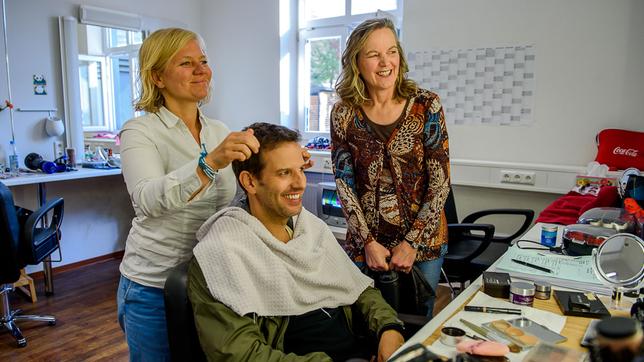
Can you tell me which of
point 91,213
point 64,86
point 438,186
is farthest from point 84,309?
point 438,186

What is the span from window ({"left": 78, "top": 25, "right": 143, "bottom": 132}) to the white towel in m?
2.94

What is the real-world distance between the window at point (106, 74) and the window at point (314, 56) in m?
1.34

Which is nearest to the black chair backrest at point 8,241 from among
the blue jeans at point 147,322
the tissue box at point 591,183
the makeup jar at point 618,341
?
the blue jeans at point 147,322

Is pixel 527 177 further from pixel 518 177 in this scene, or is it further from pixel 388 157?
pixel 388 157

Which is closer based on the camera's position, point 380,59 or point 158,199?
point 158,199

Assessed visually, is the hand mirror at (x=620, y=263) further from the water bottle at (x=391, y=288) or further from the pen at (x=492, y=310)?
the water bottle at (x=391, y=288)

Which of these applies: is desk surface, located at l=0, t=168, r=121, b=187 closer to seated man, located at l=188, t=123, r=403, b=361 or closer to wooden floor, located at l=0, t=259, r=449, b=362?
wooden floor, located at l=0, t=259, r=449, b=362

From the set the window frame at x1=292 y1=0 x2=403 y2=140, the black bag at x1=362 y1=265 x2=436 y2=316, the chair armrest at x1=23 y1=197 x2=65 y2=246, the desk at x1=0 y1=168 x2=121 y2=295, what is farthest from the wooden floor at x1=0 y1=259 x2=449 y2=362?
the window frame at x1=292 y1=0 x2=403 y2=140

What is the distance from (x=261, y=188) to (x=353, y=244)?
0.46 metres

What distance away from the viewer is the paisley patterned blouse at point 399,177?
1542mm

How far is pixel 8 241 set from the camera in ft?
8.22

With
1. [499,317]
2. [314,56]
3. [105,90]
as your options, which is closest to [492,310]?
[499,317]

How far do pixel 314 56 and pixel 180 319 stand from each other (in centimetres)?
356

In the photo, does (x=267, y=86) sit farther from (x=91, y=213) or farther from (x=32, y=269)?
(x=32, y=269)
